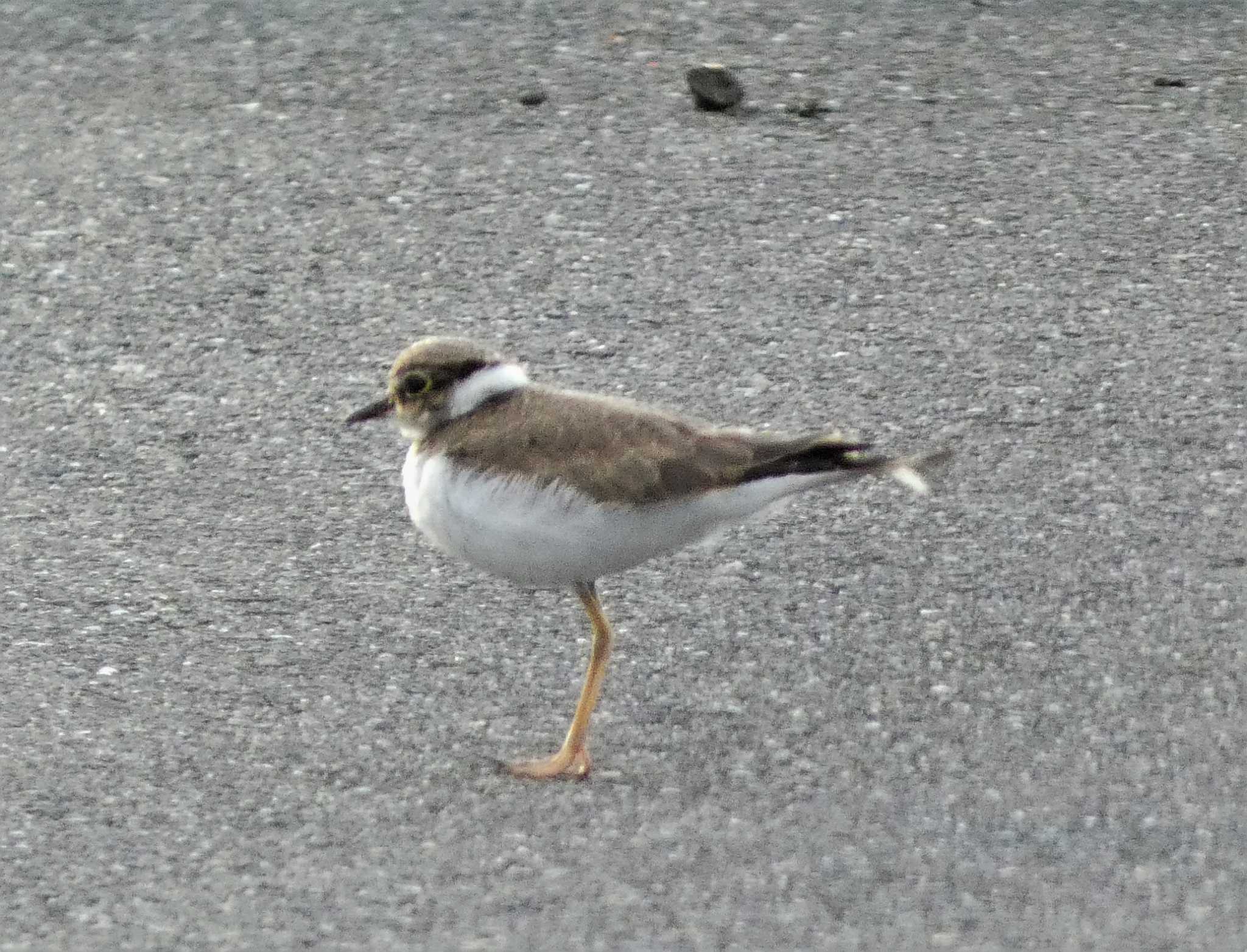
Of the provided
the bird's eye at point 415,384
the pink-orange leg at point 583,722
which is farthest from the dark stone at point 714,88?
the pink-orange leg at point 583,722

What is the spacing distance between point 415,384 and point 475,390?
0.48 feet

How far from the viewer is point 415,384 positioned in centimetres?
523

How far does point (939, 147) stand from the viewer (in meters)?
8.70

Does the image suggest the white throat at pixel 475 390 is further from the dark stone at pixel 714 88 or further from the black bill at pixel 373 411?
the dark stone at pixel 714 88

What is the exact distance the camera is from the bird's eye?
5.21 metres

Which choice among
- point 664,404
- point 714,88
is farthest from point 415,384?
point 714,88

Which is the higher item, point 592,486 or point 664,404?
point 592,486

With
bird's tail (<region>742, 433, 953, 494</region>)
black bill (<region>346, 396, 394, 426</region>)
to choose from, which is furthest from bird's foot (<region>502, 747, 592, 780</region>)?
black bill (<region>346, 396, 394, 426</region>)

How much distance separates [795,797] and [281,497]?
235cm

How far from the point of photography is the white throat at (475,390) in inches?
205

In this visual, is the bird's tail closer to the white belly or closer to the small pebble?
the white belly

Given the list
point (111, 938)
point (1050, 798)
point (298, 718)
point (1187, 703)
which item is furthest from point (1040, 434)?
point (111, 938)

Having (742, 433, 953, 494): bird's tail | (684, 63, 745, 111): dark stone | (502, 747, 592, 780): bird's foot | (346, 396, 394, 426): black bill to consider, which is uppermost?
(742, 433, 953, 494): bird's tail

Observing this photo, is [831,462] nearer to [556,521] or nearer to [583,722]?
[556,521]
